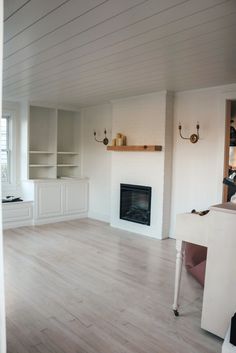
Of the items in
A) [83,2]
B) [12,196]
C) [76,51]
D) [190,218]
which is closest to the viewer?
[83,2]

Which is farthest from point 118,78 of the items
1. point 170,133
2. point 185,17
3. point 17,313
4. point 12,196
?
point 12,196

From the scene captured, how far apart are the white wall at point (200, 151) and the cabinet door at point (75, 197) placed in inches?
90.4

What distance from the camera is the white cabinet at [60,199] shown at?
237 inches

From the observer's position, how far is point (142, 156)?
529cm

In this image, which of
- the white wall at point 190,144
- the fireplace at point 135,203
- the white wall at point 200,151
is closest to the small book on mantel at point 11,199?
the white wall at point 190,144

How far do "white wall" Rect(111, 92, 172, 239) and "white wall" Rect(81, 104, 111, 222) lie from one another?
458 mm

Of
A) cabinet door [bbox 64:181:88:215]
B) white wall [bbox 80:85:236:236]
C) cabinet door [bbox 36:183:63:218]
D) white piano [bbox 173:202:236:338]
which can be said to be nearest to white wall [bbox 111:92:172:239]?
white wall [bbox 80:85:236:236]

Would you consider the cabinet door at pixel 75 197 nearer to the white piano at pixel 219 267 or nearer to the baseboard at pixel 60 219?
the baseboard at pixel 60 219

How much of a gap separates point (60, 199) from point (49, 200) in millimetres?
250

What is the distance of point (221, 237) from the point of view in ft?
7.48

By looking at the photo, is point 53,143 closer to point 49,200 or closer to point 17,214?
point 49,200

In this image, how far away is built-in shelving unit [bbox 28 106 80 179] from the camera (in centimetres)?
646

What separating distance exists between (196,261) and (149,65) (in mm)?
2357

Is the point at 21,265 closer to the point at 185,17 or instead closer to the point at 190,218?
the point at 190,218
